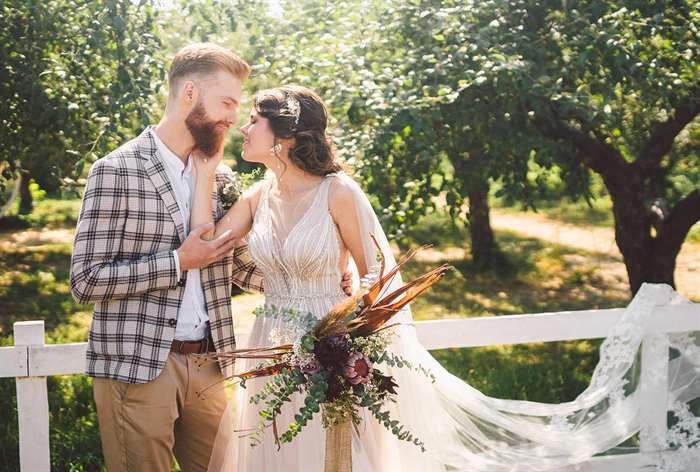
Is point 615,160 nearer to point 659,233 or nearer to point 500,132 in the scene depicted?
point 659,233

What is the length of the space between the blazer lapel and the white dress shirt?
0.08 feet

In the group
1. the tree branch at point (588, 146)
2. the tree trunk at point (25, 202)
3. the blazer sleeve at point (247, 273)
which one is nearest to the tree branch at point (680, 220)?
the tree branch at point (588, 146)

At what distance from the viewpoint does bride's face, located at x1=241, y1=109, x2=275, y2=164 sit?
3100mm

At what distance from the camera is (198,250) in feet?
9.59

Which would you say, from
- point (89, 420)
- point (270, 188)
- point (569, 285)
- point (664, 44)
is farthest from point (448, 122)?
point (569, 285)

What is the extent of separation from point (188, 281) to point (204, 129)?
54cm

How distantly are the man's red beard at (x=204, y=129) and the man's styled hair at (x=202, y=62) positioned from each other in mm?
118

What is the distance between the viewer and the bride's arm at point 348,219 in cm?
307

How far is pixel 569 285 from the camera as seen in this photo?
9.76 metres

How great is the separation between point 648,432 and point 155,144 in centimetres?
250

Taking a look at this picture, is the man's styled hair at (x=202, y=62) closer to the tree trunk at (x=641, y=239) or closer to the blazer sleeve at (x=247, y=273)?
the blazer sleeve at (x=247, y=273)

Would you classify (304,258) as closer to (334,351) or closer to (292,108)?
(292,108)

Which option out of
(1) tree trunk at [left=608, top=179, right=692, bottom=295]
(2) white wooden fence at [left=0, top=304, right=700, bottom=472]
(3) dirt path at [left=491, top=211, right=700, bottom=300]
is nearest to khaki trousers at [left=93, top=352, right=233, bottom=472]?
(2) white wooden fence at [left=0, top=304, right=700, bottom=472]

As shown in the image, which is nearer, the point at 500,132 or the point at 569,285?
Result: the point at 500,132
